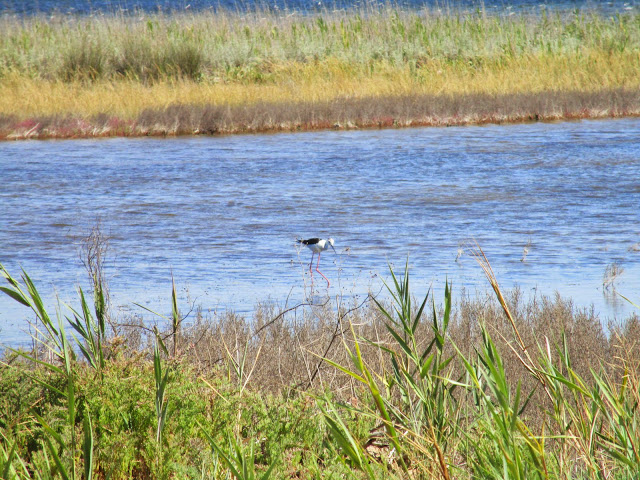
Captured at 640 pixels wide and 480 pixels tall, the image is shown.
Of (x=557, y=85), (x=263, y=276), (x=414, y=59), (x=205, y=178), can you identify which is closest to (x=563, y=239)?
(x=263, y=276)

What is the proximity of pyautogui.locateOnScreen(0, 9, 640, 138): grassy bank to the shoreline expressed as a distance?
3cm

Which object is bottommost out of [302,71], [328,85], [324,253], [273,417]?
[324,253]

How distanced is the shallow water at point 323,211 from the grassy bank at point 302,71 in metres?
1.16

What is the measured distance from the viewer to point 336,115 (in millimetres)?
19188

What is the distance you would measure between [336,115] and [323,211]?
872 centimetres

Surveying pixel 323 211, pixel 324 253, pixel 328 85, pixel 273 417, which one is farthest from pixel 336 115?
pixel 273 417

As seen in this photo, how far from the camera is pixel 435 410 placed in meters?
2.93

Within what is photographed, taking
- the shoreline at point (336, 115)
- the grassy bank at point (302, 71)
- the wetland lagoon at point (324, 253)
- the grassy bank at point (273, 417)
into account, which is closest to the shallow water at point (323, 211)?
the wetland lagoon at point (324, 253)

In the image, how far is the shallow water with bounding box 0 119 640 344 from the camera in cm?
732

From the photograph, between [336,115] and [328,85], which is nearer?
[336,115]

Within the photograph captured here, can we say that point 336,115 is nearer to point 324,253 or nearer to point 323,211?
point 323,211

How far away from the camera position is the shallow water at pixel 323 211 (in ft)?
24.0

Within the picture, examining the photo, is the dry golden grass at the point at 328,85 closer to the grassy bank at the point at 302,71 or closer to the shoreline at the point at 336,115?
the grassy bank at the point at 302,71

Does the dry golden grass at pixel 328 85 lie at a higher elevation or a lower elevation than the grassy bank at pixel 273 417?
lower
